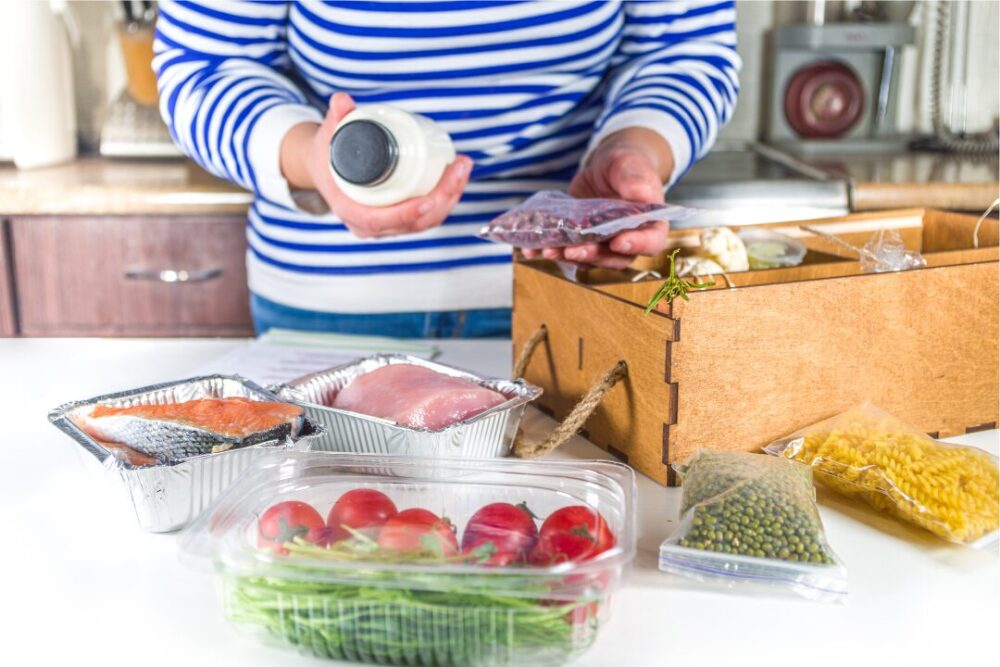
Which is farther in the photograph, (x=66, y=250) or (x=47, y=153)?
(x=47, y=153)

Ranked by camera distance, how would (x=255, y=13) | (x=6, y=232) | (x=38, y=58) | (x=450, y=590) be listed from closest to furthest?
(x=450, y=590), (x=255, y=13), (x=6, y=232), (x=38, y=58)

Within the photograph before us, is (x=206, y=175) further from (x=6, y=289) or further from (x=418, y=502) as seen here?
(x=418, y=502)

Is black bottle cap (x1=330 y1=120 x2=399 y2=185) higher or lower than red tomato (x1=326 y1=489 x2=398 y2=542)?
higher

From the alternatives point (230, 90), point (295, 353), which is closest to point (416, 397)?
point (295, 353)

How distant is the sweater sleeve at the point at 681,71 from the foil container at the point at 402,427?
53 centimetres

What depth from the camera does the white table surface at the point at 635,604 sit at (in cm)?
55

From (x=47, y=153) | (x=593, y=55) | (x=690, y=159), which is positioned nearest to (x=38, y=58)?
(x=47, y=153)

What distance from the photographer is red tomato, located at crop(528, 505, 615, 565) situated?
20.6 inches

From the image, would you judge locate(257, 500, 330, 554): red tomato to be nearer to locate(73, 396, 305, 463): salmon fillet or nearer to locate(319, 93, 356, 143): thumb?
locate(73, 396, 305, 463): salmon fillet

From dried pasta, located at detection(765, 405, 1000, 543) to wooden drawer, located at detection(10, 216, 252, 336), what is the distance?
1405 mm

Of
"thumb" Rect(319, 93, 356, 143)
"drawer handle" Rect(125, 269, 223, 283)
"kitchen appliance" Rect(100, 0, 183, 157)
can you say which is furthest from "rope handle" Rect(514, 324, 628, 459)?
"kitchen appliance" Rect(100, 0, 183, 157)

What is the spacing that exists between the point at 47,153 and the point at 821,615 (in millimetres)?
2032

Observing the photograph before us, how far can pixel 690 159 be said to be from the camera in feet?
4.21

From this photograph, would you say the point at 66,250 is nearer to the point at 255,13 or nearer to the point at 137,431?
the point at 255,13
